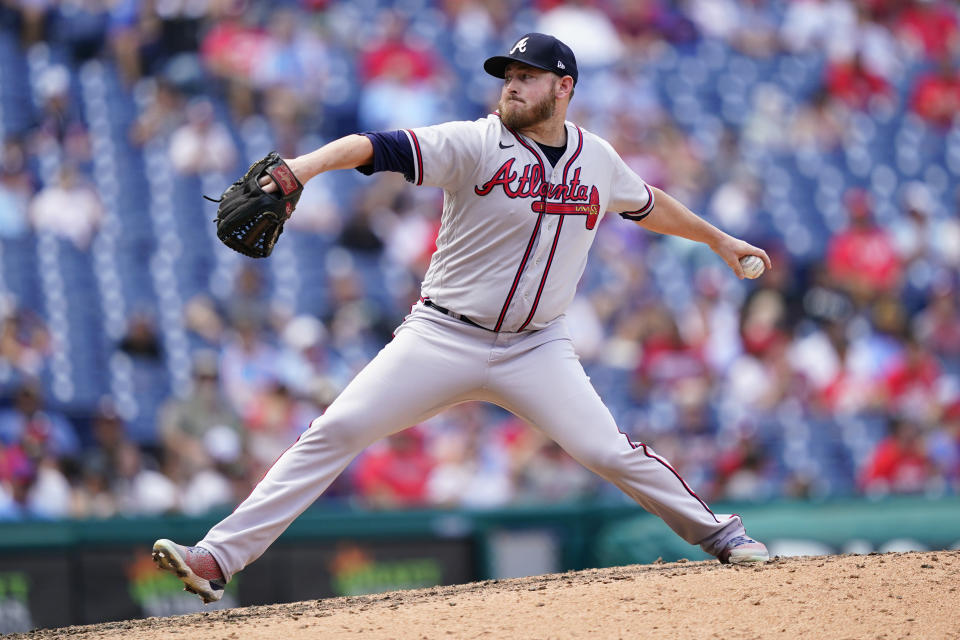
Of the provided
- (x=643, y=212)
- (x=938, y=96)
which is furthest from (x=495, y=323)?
(x=938, y=96)

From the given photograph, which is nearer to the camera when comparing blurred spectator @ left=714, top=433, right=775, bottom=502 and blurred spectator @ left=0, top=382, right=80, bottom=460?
blurred spectator @ left=0, top=382, right=80, bottom=460

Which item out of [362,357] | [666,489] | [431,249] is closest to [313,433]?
[666,489]

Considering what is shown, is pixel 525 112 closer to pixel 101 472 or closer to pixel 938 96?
pixel 101 472

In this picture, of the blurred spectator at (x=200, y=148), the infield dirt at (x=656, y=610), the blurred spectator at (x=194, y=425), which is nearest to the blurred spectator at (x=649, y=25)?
the blurred spectator at (x=200, y=148)

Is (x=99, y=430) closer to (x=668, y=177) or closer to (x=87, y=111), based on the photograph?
(x=87, y=111)

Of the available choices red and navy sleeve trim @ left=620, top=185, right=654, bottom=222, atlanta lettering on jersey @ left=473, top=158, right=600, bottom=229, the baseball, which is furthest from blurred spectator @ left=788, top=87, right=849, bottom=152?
atlanta lettering on jersey @ left=473, top=158, right=600, bottom=229

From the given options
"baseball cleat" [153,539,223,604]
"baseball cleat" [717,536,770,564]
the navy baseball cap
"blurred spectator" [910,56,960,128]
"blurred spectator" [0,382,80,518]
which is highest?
"blurred spectator" [910,56,960,128]

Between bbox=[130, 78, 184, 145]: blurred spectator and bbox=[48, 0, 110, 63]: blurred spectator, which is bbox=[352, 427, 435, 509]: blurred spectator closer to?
bbox=[130, 78, 184, 145]: blurred spectator
